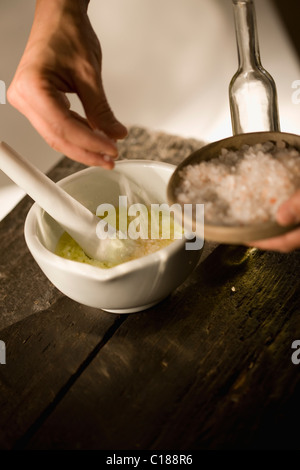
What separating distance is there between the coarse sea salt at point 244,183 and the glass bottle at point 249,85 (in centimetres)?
24

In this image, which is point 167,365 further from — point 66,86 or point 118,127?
point 66,86

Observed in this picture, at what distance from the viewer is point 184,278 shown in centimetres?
100

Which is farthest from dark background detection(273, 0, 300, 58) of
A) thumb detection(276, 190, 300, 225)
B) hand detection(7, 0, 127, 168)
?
thumb detection(276, 190, 300, 225)

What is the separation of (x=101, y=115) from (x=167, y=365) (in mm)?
454

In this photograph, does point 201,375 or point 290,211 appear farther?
point 201,375

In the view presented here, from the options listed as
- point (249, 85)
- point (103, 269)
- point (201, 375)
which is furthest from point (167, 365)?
point (249, 85)

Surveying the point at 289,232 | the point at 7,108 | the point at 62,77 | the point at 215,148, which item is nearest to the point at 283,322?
the point at 289,232

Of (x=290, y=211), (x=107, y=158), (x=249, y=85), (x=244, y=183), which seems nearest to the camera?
(x=290, y=211)

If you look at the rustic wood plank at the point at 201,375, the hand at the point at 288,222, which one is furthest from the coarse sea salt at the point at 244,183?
the rustic wood plank at the point at 201,375

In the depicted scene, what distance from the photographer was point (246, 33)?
1053 millimetres

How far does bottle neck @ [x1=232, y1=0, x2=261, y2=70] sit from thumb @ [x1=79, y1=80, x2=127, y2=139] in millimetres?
292

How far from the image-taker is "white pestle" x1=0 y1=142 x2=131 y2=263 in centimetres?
98

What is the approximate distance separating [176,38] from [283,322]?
6.68 feet
